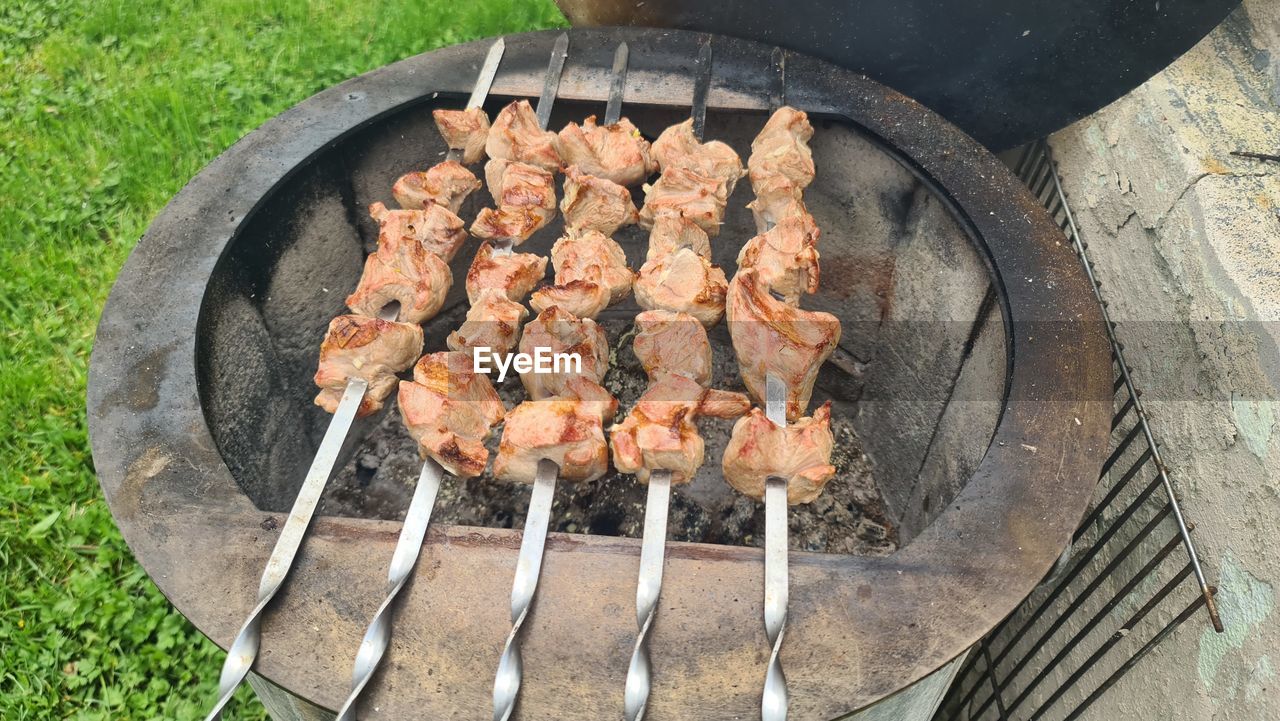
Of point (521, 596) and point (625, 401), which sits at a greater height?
point (625, 401)

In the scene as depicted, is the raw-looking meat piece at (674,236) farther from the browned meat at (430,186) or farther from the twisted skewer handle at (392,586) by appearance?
the twisted skewer handle at (392,586)

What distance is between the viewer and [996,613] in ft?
5.15

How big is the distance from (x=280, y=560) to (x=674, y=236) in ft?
4.40

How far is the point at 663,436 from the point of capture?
5.96 ft

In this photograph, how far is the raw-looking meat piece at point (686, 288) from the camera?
2180 mm

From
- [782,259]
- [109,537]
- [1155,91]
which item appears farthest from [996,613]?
[109,537]

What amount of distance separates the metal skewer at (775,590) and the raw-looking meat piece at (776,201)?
0.74 metres

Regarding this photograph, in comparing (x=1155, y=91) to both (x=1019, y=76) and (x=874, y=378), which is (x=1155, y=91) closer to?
(x=1019, y=76)

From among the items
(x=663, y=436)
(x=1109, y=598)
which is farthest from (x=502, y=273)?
(x=1109, y=598)

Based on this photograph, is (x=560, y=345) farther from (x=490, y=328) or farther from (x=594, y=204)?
(x=594, y=204)

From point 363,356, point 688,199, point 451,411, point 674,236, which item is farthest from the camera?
point 688,199

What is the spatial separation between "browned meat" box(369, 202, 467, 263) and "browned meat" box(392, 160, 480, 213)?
0.08 m

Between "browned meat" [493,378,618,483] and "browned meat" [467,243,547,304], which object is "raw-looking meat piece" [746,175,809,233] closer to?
"browned meat" [467,243,547,304]

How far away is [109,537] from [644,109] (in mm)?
2540
